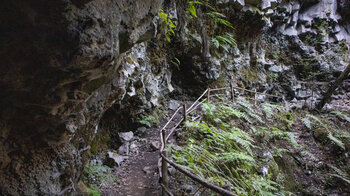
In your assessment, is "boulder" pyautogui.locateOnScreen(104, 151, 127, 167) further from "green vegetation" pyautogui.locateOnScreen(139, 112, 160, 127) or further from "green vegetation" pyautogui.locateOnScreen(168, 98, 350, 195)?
"green vegetation" pyautogui.locateOnScreen(139, 112, 160, 127)

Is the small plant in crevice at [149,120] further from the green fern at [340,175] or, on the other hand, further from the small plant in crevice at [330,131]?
the small plant in crevice at [330,131]

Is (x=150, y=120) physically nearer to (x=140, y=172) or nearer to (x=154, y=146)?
(x=154, y=146)

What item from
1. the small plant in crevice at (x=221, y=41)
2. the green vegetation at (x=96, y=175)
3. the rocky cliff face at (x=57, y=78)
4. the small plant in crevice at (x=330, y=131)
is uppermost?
the small plant in crevice at (x=221, y=41)

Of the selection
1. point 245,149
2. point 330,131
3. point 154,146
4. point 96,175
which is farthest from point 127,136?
point 330,131

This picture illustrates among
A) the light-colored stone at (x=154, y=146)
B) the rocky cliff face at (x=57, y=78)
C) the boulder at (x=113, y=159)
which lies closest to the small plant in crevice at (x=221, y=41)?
the rocky cliff face at (x=57, y=78)

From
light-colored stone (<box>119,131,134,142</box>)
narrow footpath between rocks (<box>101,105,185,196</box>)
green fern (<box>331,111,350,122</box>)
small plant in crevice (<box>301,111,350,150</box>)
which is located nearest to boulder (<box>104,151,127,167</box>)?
narrow footpath between rocks (<box>101,105,185,196</box>)

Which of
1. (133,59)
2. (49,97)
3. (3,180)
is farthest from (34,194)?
(133,59)

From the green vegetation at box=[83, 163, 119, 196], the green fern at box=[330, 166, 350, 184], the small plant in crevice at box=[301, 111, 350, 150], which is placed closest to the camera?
the green vegetation at box=[83, 163, 119, 196]

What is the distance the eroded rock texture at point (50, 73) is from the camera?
5.17 feet

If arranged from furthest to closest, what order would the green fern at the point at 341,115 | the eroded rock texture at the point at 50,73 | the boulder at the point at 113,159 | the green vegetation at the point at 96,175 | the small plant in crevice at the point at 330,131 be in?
the green fern at the point at 341,115 < the small plant in crevice at the point at 330,131 < the boulder at the point at 113,159 < the green vegetation at the point at 96,175 < the eroded rock texture at the point at 50,73

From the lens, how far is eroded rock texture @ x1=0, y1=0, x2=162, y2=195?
158cm

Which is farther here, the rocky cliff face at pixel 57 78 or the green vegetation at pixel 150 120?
the green vegetation at pixel 150 120

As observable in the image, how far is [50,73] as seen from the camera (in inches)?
69.0

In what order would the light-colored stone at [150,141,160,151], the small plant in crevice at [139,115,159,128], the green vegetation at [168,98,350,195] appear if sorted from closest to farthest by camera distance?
1. the green vegetation at [168,98,350,195]
2. the light-colored stone at [150,141,160,151]
3. the small plant in crevice at [139,115,159,128]
